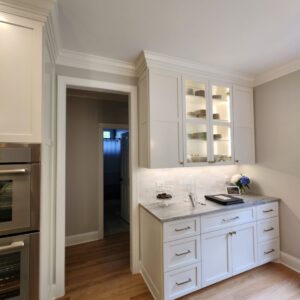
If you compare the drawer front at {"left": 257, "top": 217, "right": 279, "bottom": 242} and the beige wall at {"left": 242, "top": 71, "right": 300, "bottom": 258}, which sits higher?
the beige wall at {"left": 242, "top": 71, "right": 300, "bottom": 258}

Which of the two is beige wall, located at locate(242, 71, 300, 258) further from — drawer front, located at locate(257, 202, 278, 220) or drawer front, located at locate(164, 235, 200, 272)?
drawer front, located at locate(164, 235, 200, 272)

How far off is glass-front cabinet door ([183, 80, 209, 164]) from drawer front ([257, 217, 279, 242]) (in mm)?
1119

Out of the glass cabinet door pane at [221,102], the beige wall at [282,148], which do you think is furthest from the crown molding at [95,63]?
the beige wall at [282,148]

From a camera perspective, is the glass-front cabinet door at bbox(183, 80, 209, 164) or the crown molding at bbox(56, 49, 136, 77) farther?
the glass-front cabinet door at bbox(183, 80, 209, 164)

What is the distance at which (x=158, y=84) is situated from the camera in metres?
2.24

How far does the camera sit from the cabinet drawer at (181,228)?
6.13ft

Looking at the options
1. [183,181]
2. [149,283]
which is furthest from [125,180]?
[149,283]

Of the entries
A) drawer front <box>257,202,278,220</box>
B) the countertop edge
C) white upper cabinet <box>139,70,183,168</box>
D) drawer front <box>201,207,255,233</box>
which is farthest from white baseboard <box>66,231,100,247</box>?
drawer front <box>257,202,278,220</box>

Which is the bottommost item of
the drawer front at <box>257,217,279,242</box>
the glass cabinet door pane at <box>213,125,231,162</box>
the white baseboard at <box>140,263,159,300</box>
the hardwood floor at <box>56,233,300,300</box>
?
the hardwood floor at <box>56,233,300,300</box>

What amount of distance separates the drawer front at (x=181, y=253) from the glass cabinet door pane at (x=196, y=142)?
0.95m

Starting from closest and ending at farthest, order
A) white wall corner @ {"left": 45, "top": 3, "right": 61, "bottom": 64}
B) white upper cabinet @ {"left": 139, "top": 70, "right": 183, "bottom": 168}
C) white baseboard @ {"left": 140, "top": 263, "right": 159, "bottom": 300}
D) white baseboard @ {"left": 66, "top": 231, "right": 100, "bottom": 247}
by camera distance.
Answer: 1. white wall corner @ {"left": 45, "top": 3, "right": 61, "bottom": 64}
2. white baseboard @ {"left": 140, "top": 263, "right": 159, "bottom": 300}
3. white upper cabinet @ {"left": 139, "top": 70, "right": 183, "bottom": 168}
4. white baseboard @ {"left": 66, "top": 231, "right": 100, "bottom": 247}

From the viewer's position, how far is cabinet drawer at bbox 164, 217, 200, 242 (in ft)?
6.13

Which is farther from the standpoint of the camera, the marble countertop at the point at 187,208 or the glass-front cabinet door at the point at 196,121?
the glass-front cabinet door at the point at 196,121

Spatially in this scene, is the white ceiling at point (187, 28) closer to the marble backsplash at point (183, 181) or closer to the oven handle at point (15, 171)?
the oven handle at point (15, 171)
